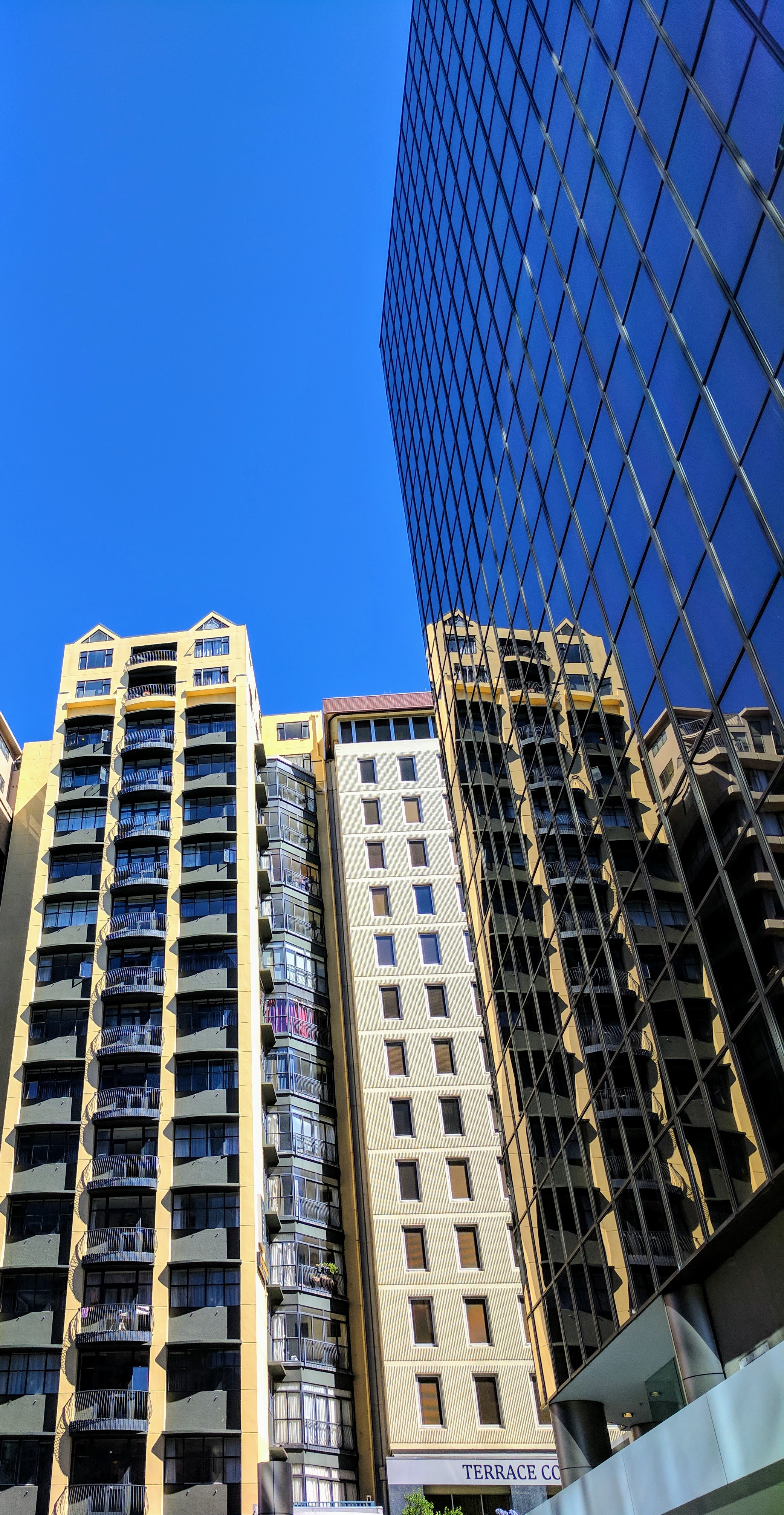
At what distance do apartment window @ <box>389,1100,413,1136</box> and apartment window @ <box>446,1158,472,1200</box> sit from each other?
272 centimetres

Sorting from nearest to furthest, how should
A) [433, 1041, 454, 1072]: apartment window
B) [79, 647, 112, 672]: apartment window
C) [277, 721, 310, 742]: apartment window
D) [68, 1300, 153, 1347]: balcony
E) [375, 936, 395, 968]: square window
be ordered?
1. [68, 1300, 153, 1347]: balcony
2. [433, 1041, 454, 1072]: apartment window
3. [375, 936, 395, 968]: square window
4. [79, 647, 112, 672]: apartment window
5. [277, 721, 310, 742]: apartment window

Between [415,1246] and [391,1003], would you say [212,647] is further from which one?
[415,1246]

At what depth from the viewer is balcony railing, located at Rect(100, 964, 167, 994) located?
61.6 m

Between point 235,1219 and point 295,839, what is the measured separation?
94.4 feet

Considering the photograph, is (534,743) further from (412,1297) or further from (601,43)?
(412,1297)

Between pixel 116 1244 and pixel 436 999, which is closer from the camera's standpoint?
pixel 116 1244

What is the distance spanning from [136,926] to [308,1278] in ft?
65.0

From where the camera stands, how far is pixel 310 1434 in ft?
184

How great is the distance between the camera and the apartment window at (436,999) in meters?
69.1

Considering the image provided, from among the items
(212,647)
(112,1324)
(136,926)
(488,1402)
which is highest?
(212,647)

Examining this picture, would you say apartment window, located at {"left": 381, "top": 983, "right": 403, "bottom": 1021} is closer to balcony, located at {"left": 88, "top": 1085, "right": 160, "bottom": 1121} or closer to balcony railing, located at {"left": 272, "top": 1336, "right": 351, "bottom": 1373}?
A: balcony, located at {"left": 88, "top": 1085, "right": 160, "bottom": 1121}

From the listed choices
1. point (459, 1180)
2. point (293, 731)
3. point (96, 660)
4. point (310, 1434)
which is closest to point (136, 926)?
point (96, 660)

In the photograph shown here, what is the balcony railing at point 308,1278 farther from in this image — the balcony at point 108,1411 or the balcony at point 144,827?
the balcony at point 144,827

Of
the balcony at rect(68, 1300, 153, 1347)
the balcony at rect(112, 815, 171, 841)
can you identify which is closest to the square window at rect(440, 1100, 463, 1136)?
the balcony at rect(68, 1300, 153, 1347)
